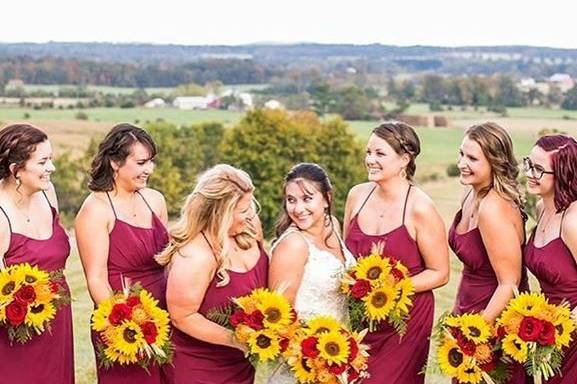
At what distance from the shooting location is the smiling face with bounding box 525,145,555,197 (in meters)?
7.91

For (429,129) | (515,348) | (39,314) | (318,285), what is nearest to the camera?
(515,348)

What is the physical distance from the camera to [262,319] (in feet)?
24.6

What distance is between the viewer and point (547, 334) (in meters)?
7.59

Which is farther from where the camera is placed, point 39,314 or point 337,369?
point 39,314

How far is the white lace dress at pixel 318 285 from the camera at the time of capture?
799 cm

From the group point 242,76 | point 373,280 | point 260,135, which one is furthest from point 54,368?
point 242,76

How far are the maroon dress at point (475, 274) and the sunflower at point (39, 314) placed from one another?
326 centimetres

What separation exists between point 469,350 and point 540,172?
4.80ft

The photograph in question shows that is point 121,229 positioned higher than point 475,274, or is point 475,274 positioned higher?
point 121,229

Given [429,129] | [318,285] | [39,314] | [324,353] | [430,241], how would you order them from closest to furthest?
[324,353] < [39,314] < [318,285] < [430,241] < [429,129]

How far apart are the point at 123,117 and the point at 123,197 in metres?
107

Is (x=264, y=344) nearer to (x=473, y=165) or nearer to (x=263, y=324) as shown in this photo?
(x=263, y=324)

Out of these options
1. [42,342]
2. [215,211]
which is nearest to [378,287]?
[215,211]

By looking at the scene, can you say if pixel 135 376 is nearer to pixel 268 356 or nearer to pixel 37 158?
pixel 268 356
